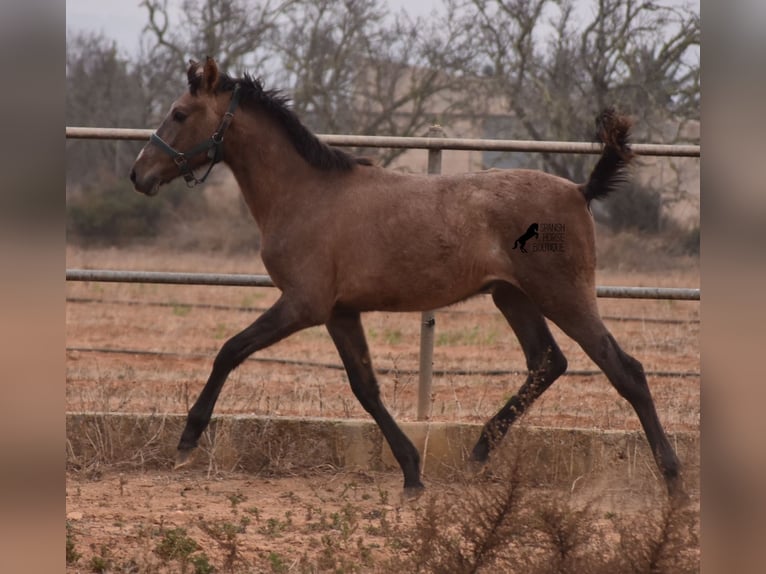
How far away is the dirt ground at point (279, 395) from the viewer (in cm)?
371

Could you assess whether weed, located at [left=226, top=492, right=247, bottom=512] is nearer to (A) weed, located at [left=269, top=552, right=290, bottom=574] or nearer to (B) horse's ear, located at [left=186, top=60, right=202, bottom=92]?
(A) weed, located at [left=269, top=552, right=290, bottom=574]

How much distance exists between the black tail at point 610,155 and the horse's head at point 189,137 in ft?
6.15

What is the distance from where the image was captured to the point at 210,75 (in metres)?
5.00

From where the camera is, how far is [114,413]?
17.8 feet

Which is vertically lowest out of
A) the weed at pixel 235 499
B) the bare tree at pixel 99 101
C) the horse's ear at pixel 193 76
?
the weed at pixel 235 499

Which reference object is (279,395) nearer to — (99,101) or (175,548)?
(175,548)

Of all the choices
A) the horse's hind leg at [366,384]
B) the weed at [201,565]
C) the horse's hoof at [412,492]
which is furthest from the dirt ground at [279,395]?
the horse's hind leg at [366,384]

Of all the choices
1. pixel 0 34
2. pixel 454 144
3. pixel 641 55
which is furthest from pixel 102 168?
pixel 0 34

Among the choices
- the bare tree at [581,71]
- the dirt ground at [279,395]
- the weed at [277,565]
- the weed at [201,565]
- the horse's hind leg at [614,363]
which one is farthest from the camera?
the bare tree at [581,71]

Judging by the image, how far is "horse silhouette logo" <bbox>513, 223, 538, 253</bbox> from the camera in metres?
4.82

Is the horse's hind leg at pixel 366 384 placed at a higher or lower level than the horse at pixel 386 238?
lower

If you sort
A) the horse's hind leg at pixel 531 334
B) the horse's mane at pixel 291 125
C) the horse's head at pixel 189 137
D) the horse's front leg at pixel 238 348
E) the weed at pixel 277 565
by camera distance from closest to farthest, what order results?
the weed at pixel 277 565
the horse's front leg at pixel 238 348
the horse's head at pixel 189 137
the horse's mane at pixel 291 125
the horse's hind leg at pixel 531 334

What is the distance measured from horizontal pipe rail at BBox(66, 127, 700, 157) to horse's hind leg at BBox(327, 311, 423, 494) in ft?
3.55

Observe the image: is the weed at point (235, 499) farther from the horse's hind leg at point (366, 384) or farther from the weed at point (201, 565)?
the horse's hind leg at point (366, 384)
